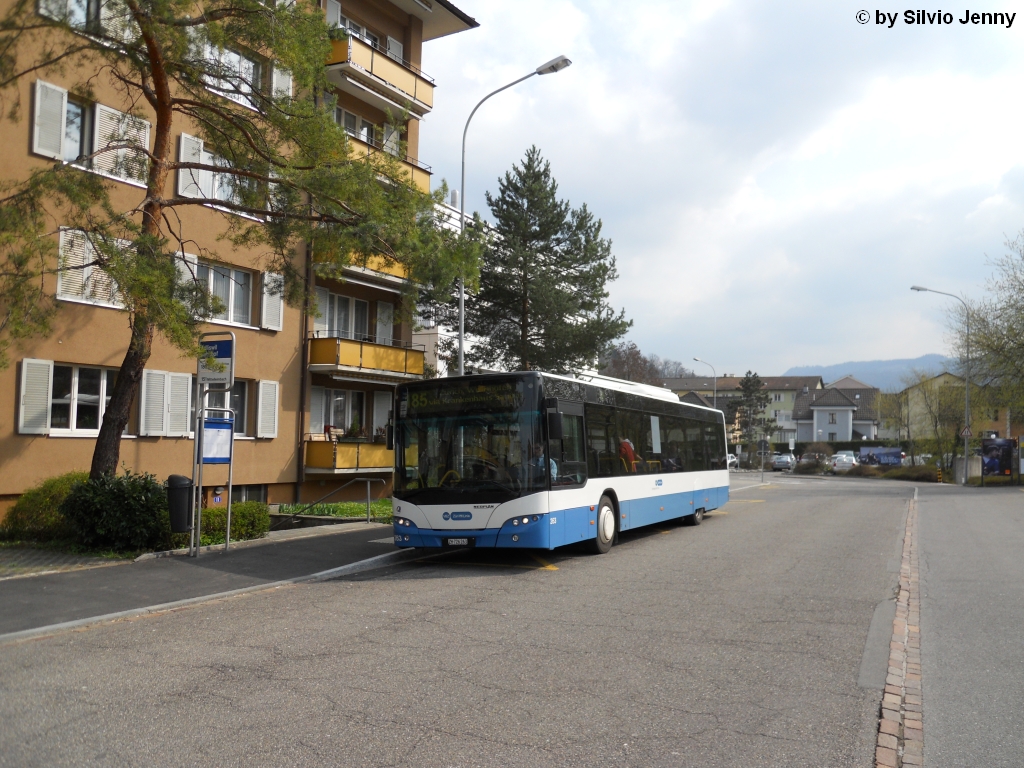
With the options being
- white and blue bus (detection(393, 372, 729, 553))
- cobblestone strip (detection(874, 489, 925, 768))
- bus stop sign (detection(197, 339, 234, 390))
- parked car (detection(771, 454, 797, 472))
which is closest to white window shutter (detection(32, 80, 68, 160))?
bus stop sign (detection(197, 339, 234, 390))

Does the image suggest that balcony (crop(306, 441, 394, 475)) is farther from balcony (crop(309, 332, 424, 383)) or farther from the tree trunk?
the tree trunk

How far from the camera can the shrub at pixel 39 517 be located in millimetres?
14492

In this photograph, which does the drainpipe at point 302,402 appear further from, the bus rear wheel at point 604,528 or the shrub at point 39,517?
the bus rear wheel at point 604,528

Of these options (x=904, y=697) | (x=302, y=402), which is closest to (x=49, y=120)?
(x=302, y=402)

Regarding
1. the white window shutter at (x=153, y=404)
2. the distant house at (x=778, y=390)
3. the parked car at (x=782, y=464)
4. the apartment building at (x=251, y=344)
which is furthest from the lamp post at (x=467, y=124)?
the distant house at (x=778, y=390)

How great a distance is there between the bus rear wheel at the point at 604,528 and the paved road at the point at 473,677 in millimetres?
2422

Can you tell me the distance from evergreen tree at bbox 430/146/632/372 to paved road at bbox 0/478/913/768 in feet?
58.9

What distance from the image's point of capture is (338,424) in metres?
25.9

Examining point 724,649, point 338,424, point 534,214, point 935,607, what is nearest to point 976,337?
point 534,214

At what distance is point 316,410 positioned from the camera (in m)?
25.1

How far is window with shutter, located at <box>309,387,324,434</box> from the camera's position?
24.9 meters

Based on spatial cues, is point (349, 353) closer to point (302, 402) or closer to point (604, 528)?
point (302, 402)

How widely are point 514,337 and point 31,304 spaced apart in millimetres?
19903

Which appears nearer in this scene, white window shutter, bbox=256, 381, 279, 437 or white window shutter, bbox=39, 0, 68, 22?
white window shutter, bbox=39, 0, 68, 22
